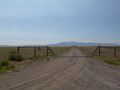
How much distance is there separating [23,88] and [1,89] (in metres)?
0.98

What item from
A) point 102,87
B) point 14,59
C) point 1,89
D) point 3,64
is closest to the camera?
point 1,89

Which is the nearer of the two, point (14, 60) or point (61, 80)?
point (61, 80)

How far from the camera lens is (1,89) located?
701 centimetres

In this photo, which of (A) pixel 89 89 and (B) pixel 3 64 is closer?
(A) pixel 89 89

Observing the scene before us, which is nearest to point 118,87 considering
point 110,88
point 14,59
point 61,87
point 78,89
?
point 110,88

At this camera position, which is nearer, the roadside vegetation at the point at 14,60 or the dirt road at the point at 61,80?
the dirt road at the point at 61,80

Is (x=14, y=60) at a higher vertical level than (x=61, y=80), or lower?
lower

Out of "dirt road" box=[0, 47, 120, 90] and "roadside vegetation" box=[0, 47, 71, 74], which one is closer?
"dirt road" box=[0, 47, 120, 90]

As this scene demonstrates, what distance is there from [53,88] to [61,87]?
41 centimetres

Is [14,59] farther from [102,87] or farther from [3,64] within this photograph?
[102,87]

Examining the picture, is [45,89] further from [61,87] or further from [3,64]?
[3,64]

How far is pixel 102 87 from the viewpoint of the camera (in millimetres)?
7496

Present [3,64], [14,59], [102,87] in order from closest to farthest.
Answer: [102,87] → [3,64] → [14,59]

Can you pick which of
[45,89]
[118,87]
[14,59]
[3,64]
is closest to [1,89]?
[45,89]
